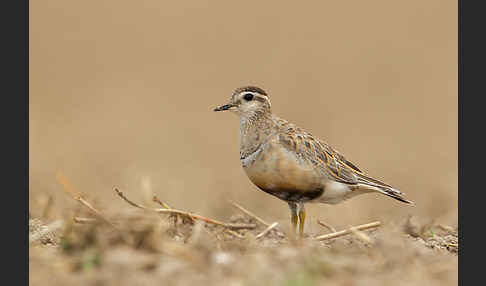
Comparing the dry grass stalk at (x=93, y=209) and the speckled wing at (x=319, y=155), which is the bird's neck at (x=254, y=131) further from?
the dry grass stalk at (x=93, y=209)

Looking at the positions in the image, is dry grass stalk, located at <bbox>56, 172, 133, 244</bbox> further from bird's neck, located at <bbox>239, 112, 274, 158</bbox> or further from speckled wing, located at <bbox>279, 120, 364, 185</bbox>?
speckled wing, located at <bbox>279, 120, 364, 185</bbox>

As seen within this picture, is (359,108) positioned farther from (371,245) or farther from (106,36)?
(371,245)

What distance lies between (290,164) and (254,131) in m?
0.74

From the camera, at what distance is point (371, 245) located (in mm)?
7035

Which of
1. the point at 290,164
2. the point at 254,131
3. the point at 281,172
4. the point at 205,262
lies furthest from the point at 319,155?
the point at 205,262

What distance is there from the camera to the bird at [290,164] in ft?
26.4

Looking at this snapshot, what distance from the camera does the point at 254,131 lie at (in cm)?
857

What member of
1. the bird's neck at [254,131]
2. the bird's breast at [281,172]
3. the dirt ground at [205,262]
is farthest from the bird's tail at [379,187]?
the dirt ground at [205,262]

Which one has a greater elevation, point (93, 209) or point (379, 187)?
point (379, 187)

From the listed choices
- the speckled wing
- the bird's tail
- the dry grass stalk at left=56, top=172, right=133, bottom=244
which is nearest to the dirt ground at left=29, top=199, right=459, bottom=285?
the dry grass stalk at left=56, top=172, right=133, bottom=244

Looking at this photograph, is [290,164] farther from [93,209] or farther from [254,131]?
[93,209]

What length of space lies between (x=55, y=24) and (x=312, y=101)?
33.9 feet

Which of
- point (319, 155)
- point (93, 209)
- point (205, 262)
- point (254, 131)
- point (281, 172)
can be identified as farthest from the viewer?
point (254, 131)

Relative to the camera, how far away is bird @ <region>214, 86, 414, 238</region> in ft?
26.4
